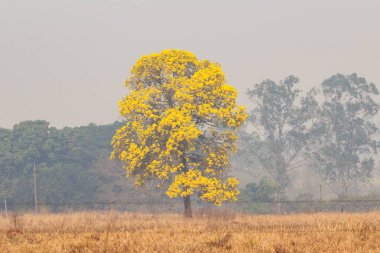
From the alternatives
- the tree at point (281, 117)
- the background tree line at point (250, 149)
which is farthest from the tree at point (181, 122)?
the tree at point (281, 117)

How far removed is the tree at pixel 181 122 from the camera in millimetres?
33312

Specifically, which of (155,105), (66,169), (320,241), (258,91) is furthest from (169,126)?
(258,91)

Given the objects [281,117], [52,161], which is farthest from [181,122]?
[281,117]

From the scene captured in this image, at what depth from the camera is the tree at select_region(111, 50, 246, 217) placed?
33312 mm

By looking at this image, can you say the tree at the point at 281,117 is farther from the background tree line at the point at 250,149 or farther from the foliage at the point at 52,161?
the foliage at the point at 52,161

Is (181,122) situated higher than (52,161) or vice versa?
(181,122)

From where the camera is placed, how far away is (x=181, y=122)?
3331 cm

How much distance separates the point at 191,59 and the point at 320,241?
2328 centimetres

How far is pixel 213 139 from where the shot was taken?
3550cm

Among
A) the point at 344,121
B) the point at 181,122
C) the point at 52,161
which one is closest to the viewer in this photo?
the point at 181,122

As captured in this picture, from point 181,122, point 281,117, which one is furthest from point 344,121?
point 181,122

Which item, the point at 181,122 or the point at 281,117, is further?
the point at 281,117

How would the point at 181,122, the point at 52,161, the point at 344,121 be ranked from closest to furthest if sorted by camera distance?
the point at 181,122
the point at 52,161
the point at 344,121

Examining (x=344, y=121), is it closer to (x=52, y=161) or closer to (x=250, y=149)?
(x=250, y=149)
